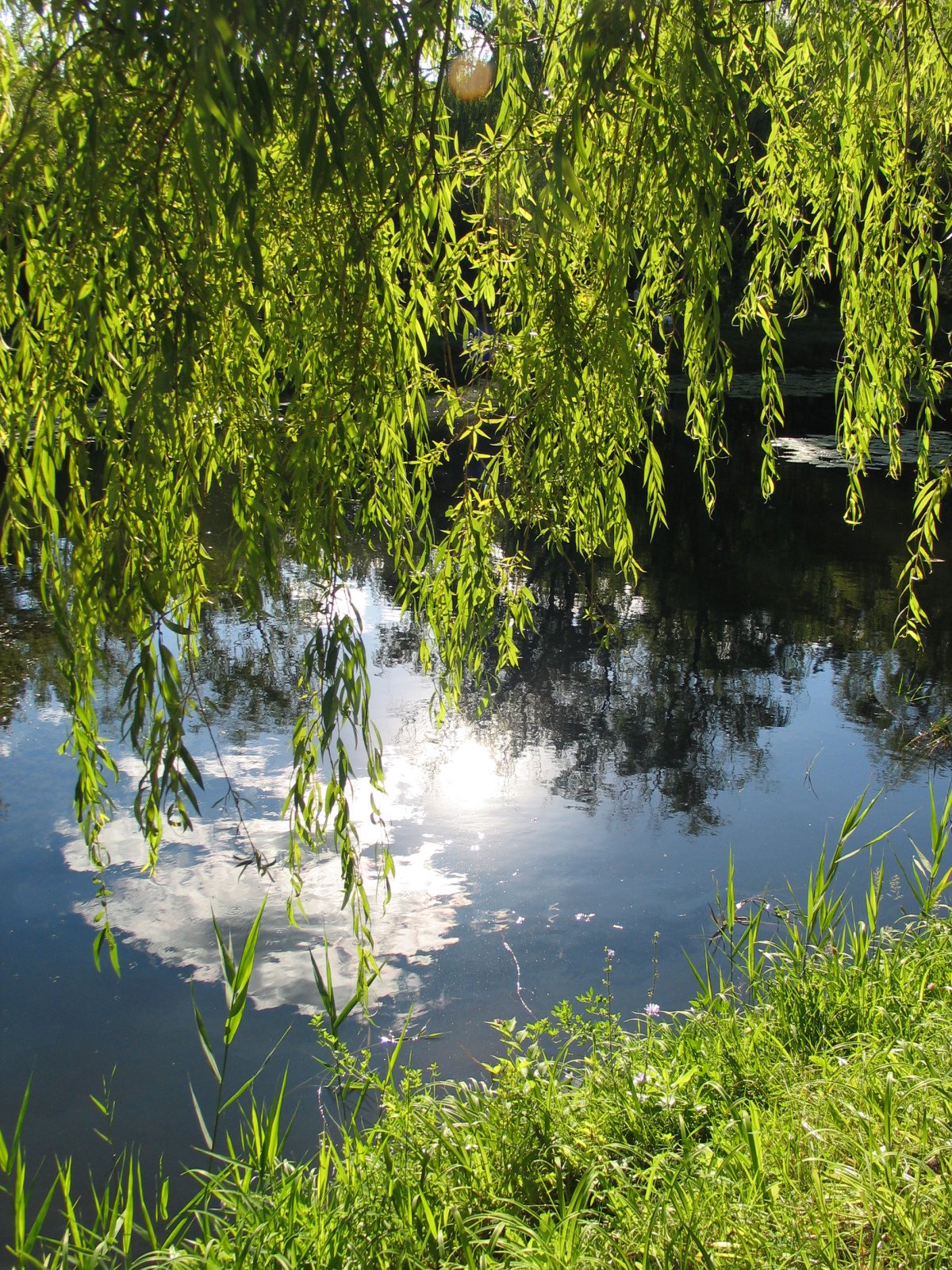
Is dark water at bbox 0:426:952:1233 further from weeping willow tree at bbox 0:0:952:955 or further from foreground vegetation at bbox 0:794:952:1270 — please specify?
weeping willow tree at bbox 0:0:952:955

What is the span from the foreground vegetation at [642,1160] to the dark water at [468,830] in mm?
368

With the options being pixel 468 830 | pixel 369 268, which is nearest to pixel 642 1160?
pixel 369 268

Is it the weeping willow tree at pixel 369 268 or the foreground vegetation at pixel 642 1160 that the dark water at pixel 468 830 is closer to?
the foreground vegetation at pixel 642 1160

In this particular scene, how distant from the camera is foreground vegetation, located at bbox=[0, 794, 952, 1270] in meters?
1.45

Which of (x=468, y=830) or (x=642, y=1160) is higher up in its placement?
(x=642, y=1160)

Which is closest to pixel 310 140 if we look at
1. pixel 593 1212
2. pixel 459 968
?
pixel 593 1212

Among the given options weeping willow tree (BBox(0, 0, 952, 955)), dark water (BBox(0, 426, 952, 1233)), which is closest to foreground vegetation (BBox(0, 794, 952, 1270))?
dark water (BBox(0, 426, 952, 1233))

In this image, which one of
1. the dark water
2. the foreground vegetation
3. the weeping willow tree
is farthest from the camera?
the dark water

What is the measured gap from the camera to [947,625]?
5.97 metres

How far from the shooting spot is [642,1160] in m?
1.83

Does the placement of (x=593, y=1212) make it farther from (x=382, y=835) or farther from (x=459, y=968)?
(x=382, y=835)

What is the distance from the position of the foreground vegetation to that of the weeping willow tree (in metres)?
0.60

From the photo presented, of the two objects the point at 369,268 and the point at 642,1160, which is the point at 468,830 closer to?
the point at 642,1160

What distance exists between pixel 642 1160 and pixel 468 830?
6.37 feet
